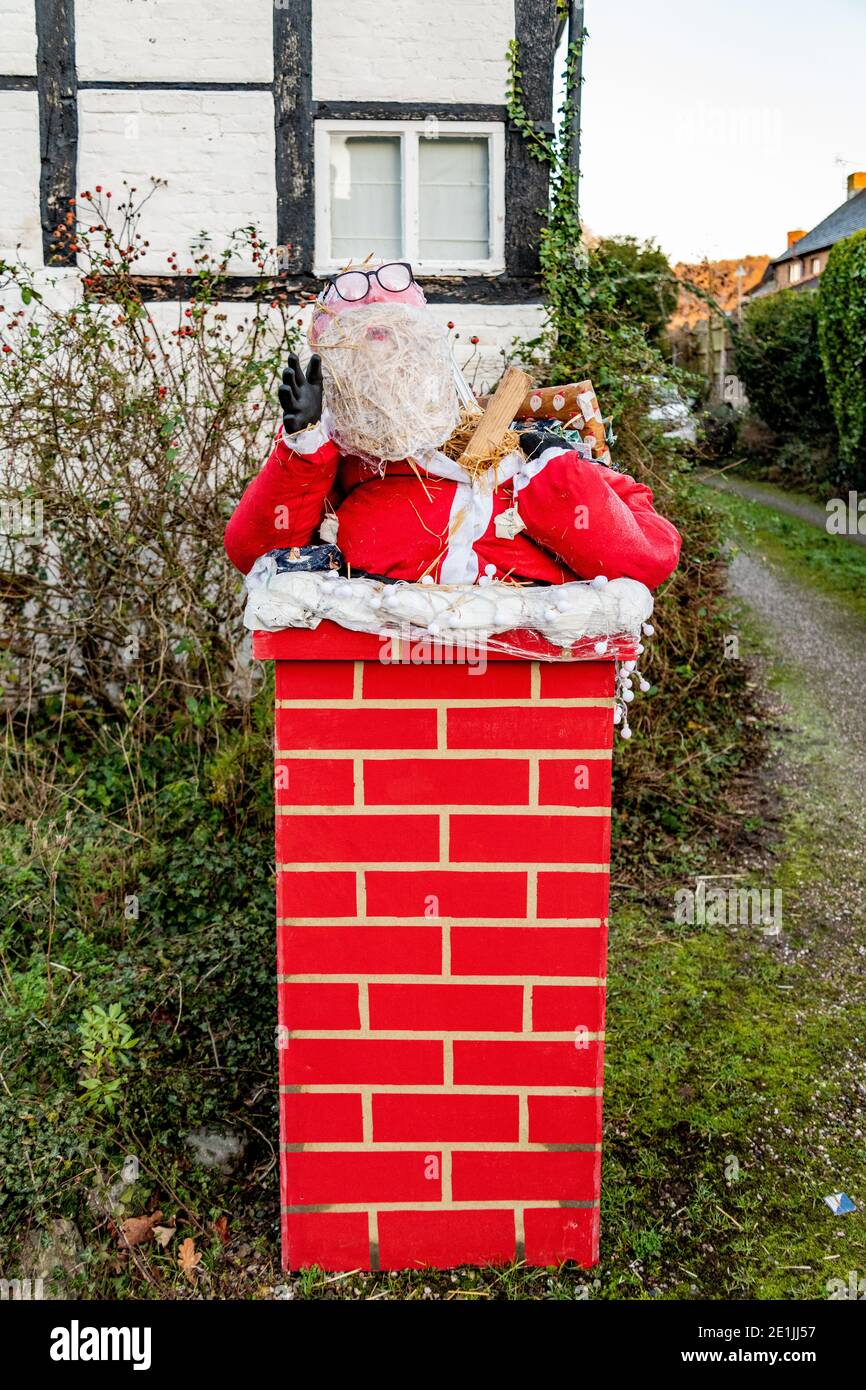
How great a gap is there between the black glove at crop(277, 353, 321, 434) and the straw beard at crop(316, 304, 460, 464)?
0.05m

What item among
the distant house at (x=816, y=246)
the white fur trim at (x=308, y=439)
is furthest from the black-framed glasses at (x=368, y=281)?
the distant house at (x=816, y=246)

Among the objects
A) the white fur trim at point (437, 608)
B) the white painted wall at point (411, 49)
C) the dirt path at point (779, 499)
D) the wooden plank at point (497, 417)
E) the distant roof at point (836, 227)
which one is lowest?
the white fur trim at point (437, 608)

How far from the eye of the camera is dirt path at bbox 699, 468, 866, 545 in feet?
40.0

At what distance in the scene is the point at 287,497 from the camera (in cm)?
219

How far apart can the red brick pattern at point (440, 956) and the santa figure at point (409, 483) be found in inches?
9.1

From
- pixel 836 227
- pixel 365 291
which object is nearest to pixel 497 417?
pixel 365 291

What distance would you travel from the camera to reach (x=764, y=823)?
5152 millimetres

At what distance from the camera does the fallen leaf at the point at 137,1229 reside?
262 cm

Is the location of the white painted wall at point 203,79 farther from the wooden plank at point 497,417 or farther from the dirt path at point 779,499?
the dirt path at point 779,499

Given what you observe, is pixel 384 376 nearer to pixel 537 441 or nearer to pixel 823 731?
pixel 537 441

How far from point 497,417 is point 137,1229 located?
2.11 m

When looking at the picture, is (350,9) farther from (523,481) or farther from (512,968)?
(512,968)

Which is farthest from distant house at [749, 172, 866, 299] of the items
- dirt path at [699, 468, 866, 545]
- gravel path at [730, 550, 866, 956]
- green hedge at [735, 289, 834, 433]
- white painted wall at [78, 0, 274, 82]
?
white painted wall at [78, 0, 274, 82]
